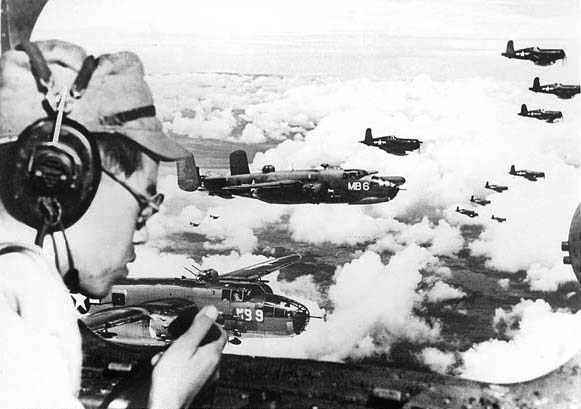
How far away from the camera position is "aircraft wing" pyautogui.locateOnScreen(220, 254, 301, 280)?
3590 mm

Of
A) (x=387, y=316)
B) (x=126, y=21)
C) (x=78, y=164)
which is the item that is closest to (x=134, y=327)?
(x=78, y=164)

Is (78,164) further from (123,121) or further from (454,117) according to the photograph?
(454,117)

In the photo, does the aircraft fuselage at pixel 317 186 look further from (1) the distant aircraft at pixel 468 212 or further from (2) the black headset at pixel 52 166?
(2) the black headset at pixel 52 166

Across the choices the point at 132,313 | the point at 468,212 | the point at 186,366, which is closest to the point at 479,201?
the point at 468,212

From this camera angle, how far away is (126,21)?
148 inches

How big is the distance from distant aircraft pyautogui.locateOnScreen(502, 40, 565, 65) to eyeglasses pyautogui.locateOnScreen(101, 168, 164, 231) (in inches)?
68.5

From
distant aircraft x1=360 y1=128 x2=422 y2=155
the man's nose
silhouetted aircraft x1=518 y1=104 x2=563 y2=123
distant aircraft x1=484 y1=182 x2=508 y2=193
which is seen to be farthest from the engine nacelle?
silhouetted aircraft x1=518 y1=104 x2=563 y2=123

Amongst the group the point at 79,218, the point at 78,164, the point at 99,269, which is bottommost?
the point at 99,269

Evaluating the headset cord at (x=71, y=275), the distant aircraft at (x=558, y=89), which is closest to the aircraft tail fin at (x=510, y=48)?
the distant aircraft at (x=558, y=89)

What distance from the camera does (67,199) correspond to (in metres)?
3.78

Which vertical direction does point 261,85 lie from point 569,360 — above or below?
above

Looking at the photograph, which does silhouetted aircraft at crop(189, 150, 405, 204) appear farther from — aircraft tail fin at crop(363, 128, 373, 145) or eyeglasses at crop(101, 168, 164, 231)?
eyeglasses at crop(101, 168, 164, 231)

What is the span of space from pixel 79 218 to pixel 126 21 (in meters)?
0.98

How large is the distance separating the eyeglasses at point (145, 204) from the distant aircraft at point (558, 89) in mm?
1789
